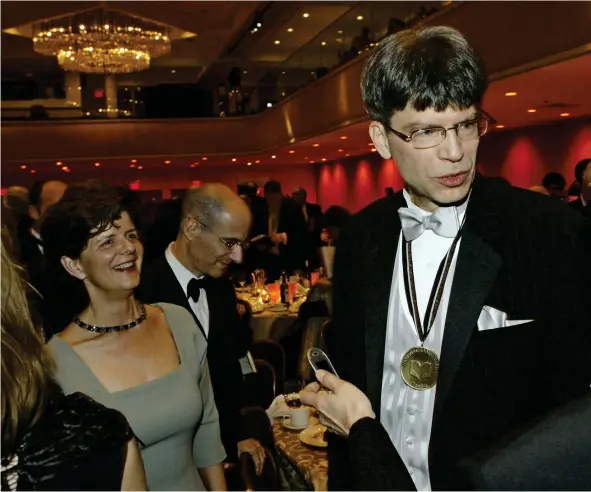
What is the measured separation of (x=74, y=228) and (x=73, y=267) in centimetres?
13

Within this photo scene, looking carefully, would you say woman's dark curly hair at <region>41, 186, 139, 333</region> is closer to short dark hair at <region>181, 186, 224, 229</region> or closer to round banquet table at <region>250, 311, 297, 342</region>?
short dark hair at <region>181, 186, 224, 229</region>

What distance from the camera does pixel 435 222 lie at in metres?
1.63

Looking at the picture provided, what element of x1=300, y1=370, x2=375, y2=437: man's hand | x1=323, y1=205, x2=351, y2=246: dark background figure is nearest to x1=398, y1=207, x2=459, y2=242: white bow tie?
x1=300, y1=370, x2=375, y2=437: man's hand

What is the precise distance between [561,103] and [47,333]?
320 inches

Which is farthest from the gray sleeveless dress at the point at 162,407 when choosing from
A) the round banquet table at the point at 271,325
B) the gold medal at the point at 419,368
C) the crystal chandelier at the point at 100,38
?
the crystal chandelier at the point at 100,38

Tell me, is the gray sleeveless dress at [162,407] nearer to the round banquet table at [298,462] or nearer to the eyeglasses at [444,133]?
the round banquet table at [298,462]

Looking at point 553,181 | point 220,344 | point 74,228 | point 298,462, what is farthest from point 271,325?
point 74,228

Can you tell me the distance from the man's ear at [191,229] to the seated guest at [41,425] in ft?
5.82

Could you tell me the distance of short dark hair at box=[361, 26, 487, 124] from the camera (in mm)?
1465

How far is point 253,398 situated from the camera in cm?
473

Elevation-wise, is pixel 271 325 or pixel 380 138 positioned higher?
pixel 380 138

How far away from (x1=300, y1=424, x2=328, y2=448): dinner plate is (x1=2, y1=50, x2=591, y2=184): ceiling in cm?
137

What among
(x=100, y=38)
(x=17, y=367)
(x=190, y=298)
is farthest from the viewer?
(x=100, y=38)

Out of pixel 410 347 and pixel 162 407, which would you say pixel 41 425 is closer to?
pixel 410 347
